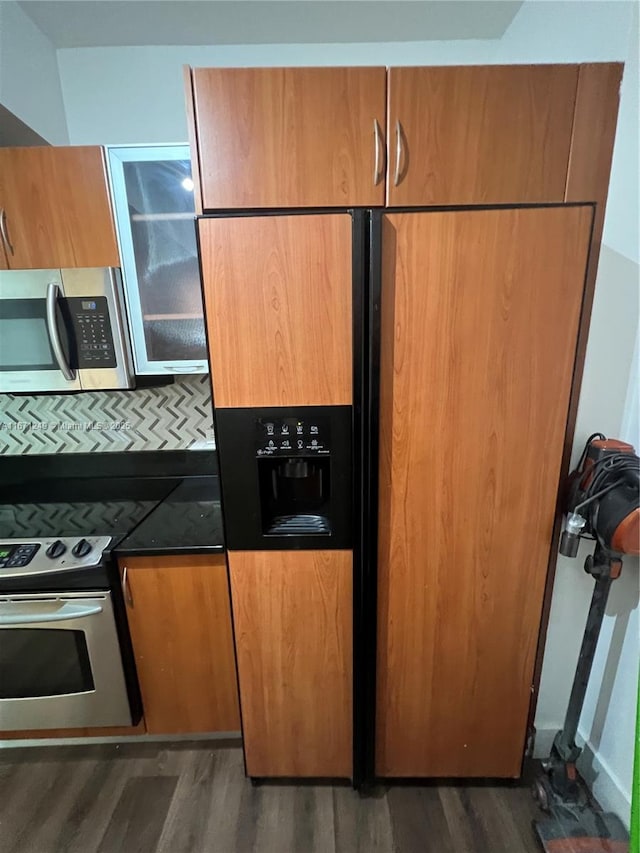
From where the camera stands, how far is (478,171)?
1.00 meters

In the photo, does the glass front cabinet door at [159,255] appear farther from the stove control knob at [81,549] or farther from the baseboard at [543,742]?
the baseboard at [543,742]

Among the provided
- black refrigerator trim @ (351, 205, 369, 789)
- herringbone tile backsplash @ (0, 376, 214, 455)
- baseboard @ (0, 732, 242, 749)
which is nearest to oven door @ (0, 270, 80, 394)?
herringbone tile backsplash @ (0, 376, 214, 455)

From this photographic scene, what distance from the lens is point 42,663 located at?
4.73 feet

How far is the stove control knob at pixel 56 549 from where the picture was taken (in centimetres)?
137

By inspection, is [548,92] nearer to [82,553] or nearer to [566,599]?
[566,599]

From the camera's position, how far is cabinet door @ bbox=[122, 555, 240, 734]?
1.39 metres

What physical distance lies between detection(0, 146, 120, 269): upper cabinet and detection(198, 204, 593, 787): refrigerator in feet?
1.92

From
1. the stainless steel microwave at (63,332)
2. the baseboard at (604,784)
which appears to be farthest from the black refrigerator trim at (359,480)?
the stainless steel microwave at (63,332)

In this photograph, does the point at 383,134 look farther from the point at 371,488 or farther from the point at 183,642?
the point at 183,642

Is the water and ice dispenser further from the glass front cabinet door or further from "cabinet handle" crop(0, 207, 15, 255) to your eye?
"cabinet handle" crop(0, 207, 15, 255)

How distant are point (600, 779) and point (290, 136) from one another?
212 centimetres

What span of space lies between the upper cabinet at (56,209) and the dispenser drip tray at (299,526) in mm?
1012

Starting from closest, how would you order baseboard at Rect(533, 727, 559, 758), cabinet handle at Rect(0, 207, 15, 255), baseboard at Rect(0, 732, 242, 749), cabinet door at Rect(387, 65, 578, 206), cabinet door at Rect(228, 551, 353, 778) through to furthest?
cabinet door at Rect(387, 65, 578, 206) < cabinet door at Rect(228, 551, 353, 778) < cabinet handle at Rect(0, 207, 15, 255) < baseboard at Rect(533, 727, 559, 758) < baseboard at Rect(0, 732, 242, 749)

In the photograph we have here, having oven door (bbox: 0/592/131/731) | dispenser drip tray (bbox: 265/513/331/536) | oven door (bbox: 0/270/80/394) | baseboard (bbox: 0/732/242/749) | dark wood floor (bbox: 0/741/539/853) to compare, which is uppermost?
oven door (bbox: 0/270/80/394)
